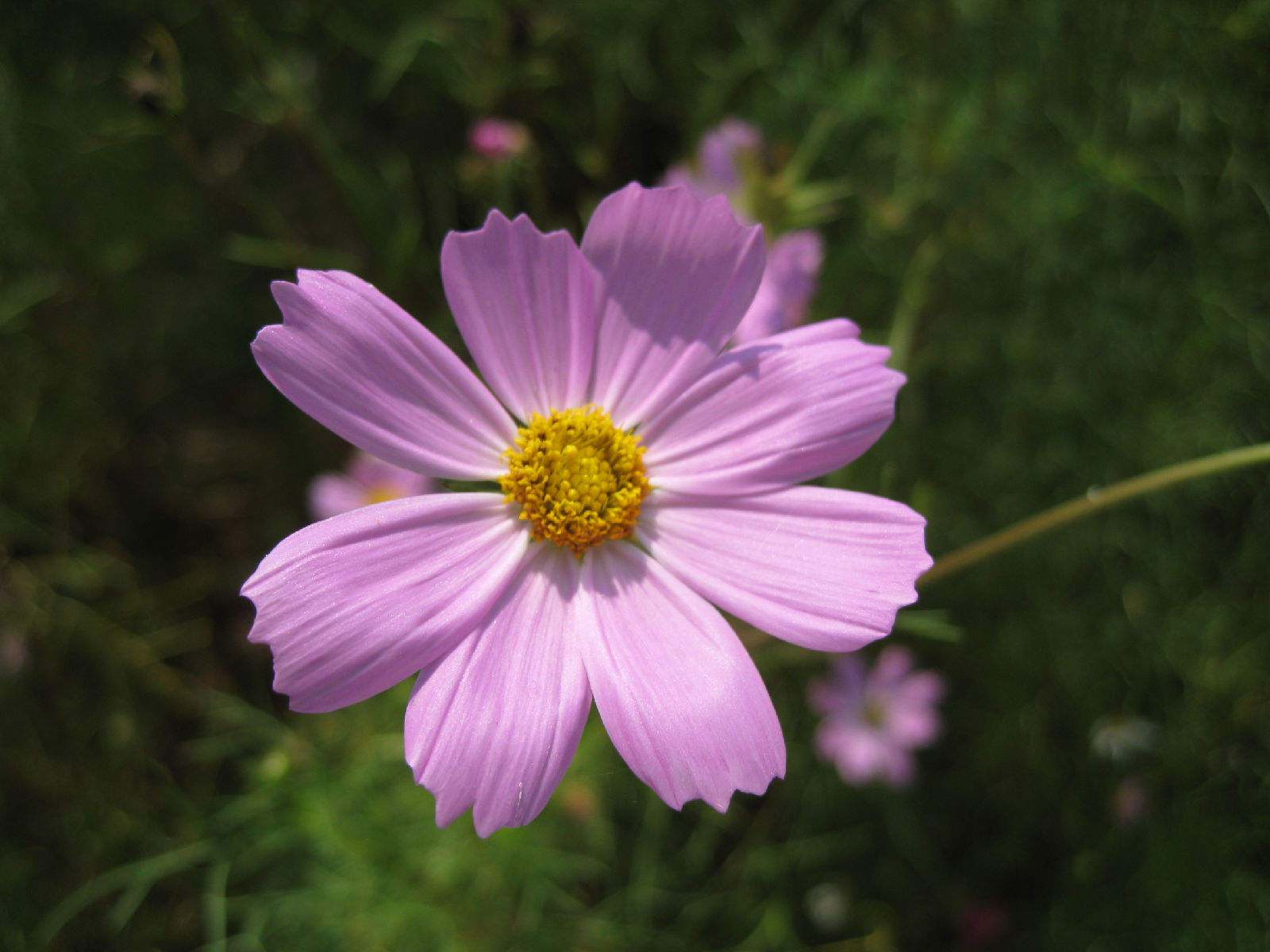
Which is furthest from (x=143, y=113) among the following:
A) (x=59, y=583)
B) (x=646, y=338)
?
(x=59, y=583)

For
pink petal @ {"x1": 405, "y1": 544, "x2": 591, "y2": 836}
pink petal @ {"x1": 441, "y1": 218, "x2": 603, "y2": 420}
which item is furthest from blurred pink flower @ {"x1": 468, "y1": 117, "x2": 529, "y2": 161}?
pink petal @ {"x1": 405, "y1": 544, "x2": 591, "y2": 836}

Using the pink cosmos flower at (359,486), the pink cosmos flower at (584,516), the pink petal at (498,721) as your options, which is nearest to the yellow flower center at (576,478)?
the pink cosmos flower at (584,516)

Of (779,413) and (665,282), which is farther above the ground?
(665,282)

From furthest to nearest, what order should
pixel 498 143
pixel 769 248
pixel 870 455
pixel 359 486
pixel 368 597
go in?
pixel 359 486 < pixel 870 455 < pixel 769 248 < pixel 498 143 < pixel 368 597

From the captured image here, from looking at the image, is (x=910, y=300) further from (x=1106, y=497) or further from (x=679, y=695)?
(x=679, y=695)

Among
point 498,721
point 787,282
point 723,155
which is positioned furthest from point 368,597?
point 723,155

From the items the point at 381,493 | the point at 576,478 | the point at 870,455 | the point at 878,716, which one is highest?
the point at 576,478

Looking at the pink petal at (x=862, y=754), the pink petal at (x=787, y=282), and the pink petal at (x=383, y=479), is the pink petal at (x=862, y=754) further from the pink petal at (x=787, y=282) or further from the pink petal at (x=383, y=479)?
the pink petal at (x=383, y=479)
